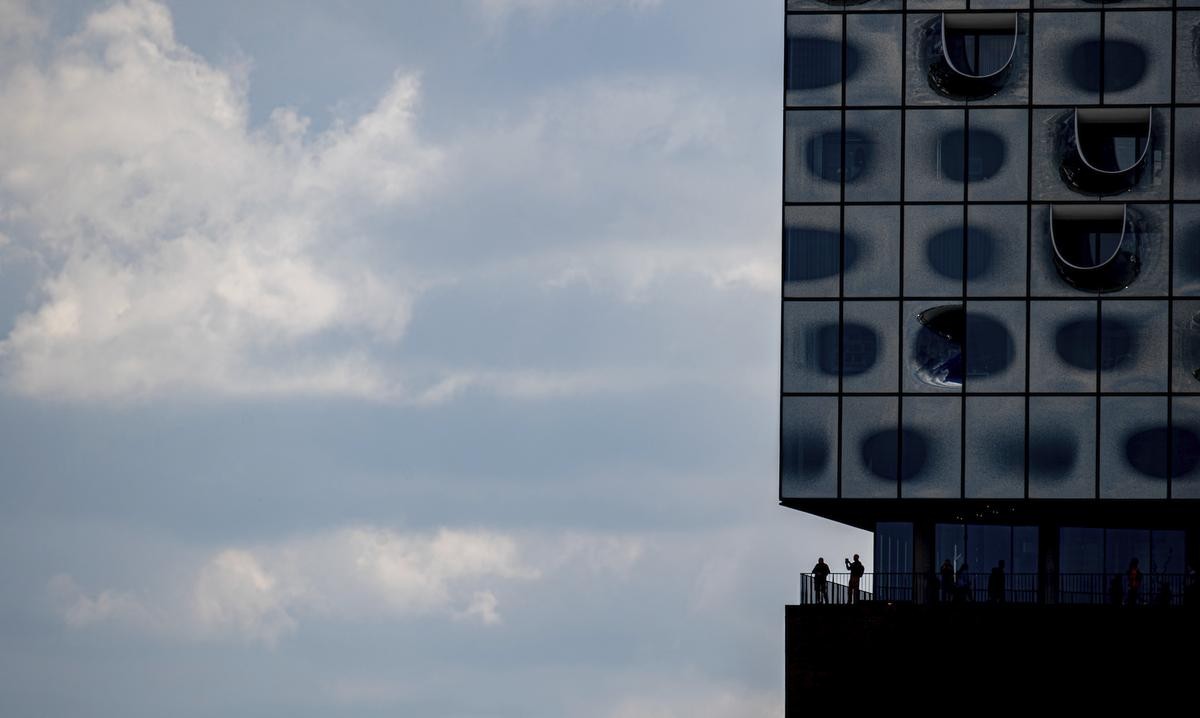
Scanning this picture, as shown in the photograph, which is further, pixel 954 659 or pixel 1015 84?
pixel 1015 84

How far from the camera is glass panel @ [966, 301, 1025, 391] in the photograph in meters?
83.5

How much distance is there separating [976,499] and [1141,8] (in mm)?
18758

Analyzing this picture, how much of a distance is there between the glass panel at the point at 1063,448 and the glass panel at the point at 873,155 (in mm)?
9451

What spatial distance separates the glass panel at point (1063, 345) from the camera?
83.2 meters

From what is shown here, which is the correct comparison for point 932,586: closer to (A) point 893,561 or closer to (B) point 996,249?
(A) point 893,561

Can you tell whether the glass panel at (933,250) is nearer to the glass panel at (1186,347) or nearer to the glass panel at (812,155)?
→ the glass panel at (812,155)

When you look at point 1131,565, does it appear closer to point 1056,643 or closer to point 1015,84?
point 1056,643

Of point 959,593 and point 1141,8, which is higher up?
point 1141,8

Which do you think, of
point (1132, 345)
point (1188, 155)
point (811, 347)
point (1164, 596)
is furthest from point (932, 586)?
point (1188, 155)

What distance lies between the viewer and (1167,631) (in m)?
76.8

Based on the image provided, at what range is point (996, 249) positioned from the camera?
84.5 meters

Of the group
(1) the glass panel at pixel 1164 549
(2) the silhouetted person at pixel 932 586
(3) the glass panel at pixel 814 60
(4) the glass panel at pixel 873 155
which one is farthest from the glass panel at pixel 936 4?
(1) the glass panel at pixel 1164 549

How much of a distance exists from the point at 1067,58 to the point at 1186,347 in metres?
11.2

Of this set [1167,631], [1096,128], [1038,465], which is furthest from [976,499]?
[1096,128]
